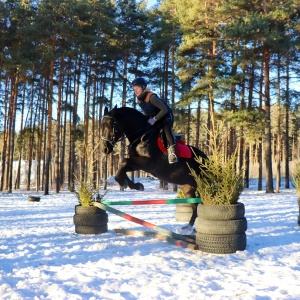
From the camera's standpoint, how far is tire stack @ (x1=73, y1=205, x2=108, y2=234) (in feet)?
22.0

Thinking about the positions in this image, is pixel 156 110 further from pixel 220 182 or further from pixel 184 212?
pixel 184 212

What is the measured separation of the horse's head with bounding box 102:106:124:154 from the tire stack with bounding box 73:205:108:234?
5.27 feet

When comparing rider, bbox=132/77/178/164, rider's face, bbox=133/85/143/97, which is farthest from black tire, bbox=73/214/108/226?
rider's face, bbox=133/85/143/97

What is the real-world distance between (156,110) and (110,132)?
1.01m

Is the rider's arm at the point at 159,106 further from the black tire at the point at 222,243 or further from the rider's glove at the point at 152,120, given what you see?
the black tire at the point at 222,243

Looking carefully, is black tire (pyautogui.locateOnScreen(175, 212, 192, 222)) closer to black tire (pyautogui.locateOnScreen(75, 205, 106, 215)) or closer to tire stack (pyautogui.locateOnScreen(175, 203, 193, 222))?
tire stack (pyautogui.locateOnScreen(175, 203, 193, 222))

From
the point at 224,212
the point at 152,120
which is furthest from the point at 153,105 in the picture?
the point at 224,212

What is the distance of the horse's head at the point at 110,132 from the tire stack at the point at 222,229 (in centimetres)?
194

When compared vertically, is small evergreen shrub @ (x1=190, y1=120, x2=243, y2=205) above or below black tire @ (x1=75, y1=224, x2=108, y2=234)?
above

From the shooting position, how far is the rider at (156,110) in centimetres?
599

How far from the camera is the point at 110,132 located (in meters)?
5.85

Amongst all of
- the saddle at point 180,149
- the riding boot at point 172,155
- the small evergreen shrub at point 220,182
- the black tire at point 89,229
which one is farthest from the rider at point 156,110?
the black tire at point 89,229

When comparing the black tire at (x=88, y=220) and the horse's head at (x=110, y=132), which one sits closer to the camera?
the horse's head at (x=110, y=132)

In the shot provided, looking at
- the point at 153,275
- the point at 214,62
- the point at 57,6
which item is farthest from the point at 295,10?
the point at 153,275
